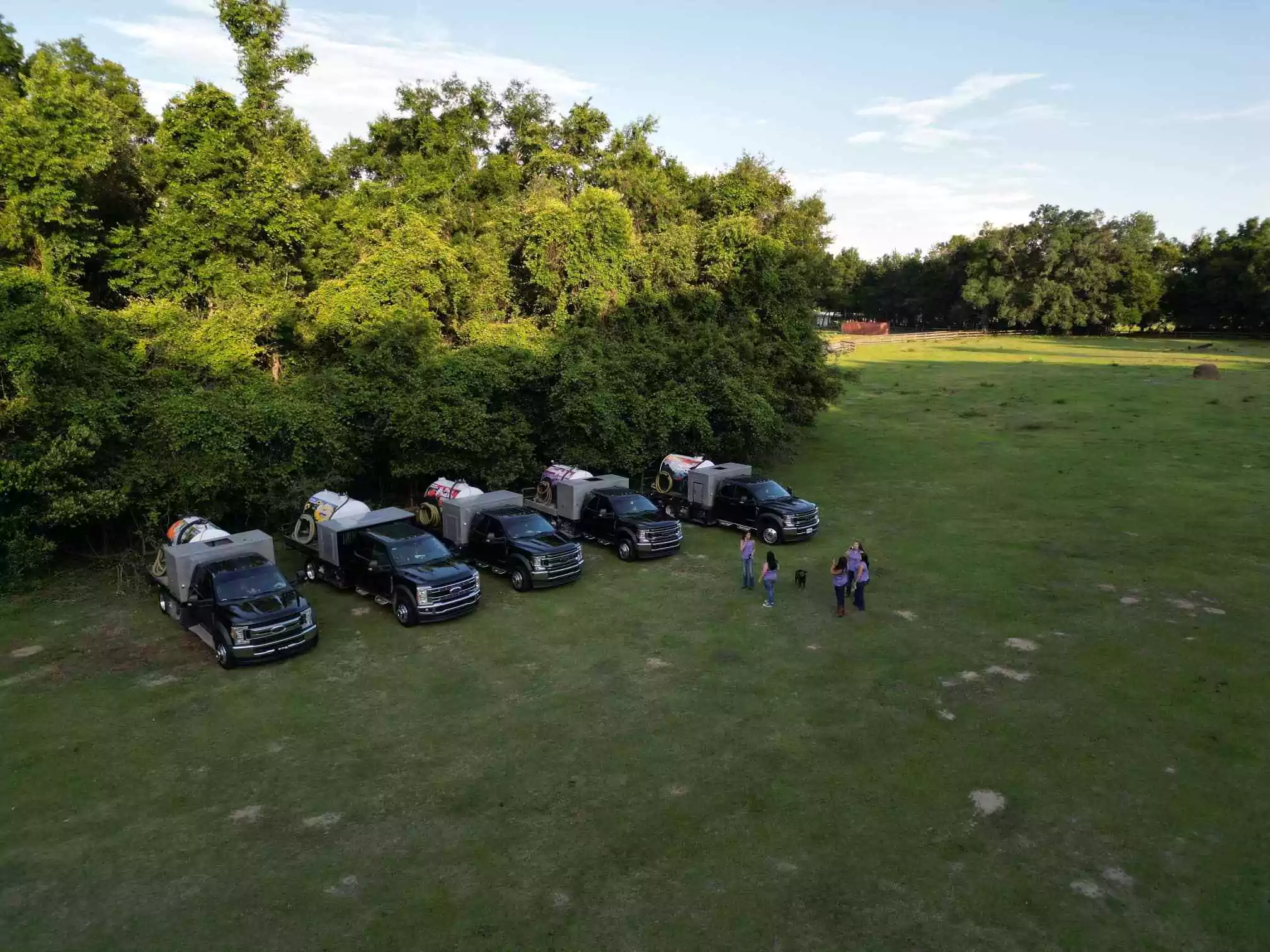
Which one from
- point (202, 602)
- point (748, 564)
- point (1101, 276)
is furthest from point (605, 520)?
point (1101, 276)

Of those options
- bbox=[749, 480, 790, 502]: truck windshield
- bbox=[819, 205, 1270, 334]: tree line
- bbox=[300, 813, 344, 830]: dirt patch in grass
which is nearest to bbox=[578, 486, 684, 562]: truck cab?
bbox=[749, 480, 790, 502]: truck windshield

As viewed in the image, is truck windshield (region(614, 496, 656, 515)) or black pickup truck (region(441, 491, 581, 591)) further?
truck windshield (region(614, 496, 656, 515))

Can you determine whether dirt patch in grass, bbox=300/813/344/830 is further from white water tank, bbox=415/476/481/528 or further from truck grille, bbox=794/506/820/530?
truck grille, bbox=794/506/820/530

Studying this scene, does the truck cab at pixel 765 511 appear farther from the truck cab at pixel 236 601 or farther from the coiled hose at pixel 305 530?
the truck cab at pixel 236 601

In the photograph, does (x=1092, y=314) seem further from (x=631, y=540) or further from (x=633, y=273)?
(x=631, y=540)

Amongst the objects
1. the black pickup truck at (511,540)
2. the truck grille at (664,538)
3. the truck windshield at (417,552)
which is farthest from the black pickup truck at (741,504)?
the truck windshield at (417,552)

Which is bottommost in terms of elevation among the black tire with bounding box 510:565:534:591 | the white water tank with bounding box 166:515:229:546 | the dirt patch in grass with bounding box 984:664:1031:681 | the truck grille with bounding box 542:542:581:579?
the dirt patch in grass with bounding box 984:664:1031:681
